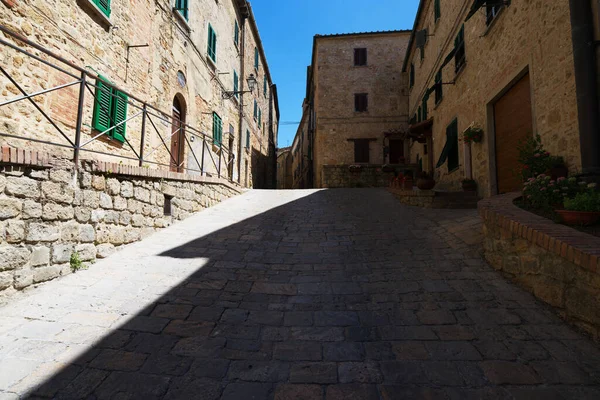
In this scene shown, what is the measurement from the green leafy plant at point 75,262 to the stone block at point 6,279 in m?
0.69

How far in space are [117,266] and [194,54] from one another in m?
9.17

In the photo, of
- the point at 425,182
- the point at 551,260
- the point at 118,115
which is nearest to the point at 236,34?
the point at 118,115

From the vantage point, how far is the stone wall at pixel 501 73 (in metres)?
4.61

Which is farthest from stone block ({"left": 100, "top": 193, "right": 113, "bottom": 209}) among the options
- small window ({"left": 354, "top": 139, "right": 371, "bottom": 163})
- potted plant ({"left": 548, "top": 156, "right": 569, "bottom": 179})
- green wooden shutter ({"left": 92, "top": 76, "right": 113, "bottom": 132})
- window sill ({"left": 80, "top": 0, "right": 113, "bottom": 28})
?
small window ({"left": 354, "top": 139, "right": 371, "bottom": 163})

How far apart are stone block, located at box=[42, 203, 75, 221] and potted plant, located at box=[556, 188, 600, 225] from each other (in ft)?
19.0

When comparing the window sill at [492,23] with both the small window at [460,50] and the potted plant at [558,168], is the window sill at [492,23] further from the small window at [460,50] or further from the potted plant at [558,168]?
the potted plant at [558,168]

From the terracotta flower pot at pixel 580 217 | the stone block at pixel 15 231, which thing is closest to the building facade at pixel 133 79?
the stone block at pixel 15 231

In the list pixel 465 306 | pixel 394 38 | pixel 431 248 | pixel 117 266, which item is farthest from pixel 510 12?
pixel 394 38

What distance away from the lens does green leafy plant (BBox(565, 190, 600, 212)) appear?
3.17 m

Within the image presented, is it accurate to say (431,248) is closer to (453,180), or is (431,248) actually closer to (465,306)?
(465,306)

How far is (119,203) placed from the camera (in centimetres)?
445

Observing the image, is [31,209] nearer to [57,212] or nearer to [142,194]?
[57,212]

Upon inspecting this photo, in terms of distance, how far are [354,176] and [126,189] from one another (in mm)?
14304

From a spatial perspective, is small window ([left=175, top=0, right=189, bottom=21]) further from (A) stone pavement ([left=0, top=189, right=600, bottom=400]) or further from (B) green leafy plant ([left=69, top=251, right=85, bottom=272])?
(B) green leafy plant ([left=69, top=251, right=85, bottom=272])
